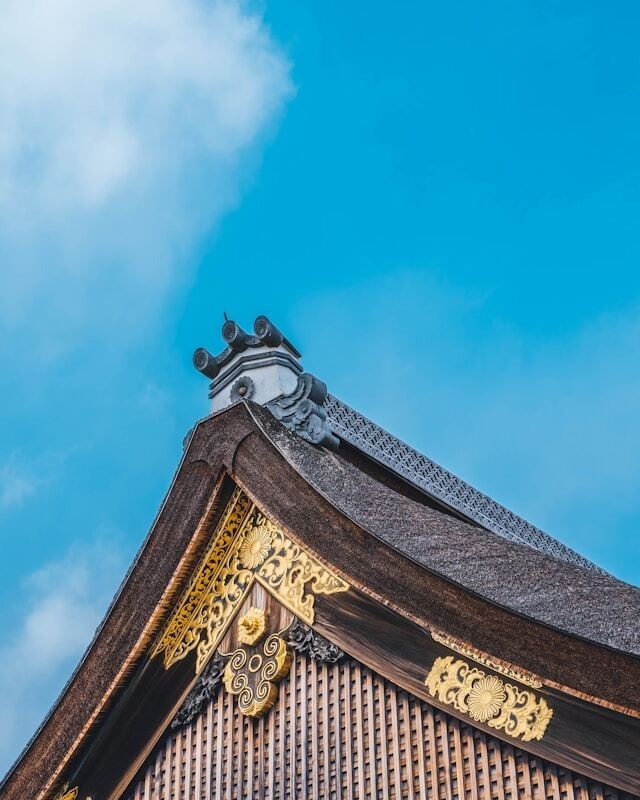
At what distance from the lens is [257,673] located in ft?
24.0

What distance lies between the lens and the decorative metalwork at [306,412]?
799cm

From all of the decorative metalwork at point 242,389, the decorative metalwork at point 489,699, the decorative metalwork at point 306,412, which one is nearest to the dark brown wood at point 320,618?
the decorative metalwork at point 489,699

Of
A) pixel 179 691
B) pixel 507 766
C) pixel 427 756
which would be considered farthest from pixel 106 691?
pixel 507 766

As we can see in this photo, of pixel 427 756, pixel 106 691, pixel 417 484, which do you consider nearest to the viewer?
pixel 427 756

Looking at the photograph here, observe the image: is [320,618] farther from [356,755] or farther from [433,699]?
[433,699]

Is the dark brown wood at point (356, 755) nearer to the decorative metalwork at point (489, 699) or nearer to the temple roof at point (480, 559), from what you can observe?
the decorative metalwork at point (489, 699)

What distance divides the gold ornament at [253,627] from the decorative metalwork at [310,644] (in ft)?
0.67

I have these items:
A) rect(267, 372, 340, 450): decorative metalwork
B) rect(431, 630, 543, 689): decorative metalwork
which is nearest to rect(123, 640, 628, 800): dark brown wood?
rect(431, 630, 543, 689): decorative metalwork

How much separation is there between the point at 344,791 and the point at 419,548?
4.52 ft

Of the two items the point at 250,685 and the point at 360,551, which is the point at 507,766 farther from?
the point at 250,685

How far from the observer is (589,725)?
5.63m

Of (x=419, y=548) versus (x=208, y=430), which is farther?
(x=208, y=430)

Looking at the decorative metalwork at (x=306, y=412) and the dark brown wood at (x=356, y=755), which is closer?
the dark brown wood at (x=356, y=755)

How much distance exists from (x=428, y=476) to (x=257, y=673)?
2.81 metres
